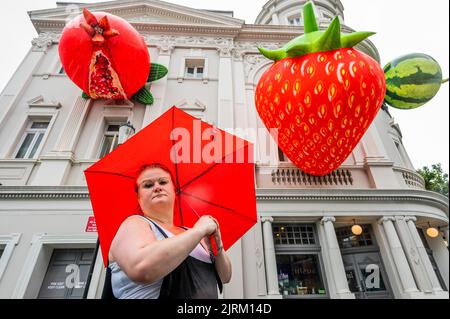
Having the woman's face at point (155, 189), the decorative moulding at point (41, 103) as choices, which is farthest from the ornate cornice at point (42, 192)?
the woman's face at point (155, 189)

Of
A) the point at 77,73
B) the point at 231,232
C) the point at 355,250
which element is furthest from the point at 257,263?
the point at 77,73

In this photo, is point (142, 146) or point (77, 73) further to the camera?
point (77, 73)

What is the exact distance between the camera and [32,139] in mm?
7406

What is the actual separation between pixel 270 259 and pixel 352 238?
2900 mm

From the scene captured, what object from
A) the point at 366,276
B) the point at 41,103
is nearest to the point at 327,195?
the point at 366,276

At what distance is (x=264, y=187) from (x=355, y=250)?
3197mm

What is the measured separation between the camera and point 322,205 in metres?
6.21

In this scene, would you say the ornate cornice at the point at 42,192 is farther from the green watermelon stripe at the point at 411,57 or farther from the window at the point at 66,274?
the green watermelon stripe at the point at 411,57

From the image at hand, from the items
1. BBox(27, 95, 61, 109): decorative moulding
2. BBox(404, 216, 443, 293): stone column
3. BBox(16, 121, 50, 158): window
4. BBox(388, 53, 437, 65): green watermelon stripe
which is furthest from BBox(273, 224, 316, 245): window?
BBox(27, 95, 61, 109): decorative moulding

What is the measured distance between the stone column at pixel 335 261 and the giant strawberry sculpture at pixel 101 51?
22.7 feet

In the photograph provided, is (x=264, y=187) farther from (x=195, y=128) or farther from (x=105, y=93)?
(x=105, y=93)

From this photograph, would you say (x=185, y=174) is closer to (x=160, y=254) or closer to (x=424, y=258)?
(x=160, y=254)

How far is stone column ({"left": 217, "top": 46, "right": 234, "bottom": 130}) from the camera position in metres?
7.58

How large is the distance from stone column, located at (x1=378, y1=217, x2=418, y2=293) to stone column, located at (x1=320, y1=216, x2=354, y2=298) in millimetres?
1365
